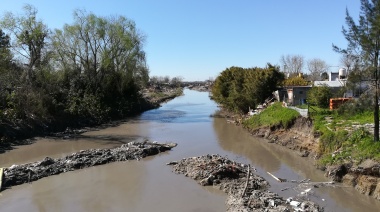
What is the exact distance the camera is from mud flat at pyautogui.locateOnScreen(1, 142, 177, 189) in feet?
52.1

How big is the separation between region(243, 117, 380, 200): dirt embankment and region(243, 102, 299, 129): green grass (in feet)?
1.50

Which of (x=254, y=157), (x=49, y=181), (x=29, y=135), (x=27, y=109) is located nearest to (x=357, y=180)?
(x=254, y=157)

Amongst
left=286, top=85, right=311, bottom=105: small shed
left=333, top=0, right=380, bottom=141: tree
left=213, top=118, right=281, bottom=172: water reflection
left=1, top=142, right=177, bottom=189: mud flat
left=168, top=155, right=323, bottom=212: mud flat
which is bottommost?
left=213, top=118, right=281, bottom=172: water reflection

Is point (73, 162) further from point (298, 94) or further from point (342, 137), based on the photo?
point (298, 94)

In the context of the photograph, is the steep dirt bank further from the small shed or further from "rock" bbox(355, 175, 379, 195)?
"rock" bbox(355, 175, 379, 195)

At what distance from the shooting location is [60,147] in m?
→ 24.0

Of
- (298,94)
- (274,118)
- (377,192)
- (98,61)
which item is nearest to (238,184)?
(377,192)

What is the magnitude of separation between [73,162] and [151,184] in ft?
17.6

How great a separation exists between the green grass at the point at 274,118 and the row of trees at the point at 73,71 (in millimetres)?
16254

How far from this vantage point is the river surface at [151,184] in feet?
42.5

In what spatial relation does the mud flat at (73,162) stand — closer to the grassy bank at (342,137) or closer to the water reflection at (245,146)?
the water reflection at (245,146)

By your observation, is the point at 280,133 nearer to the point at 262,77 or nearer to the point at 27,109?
the point at 262,77

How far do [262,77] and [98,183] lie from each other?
872 inches

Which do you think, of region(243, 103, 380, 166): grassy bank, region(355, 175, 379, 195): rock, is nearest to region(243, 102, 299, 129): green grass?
region(243, 103, 380, 166): grassy bank
